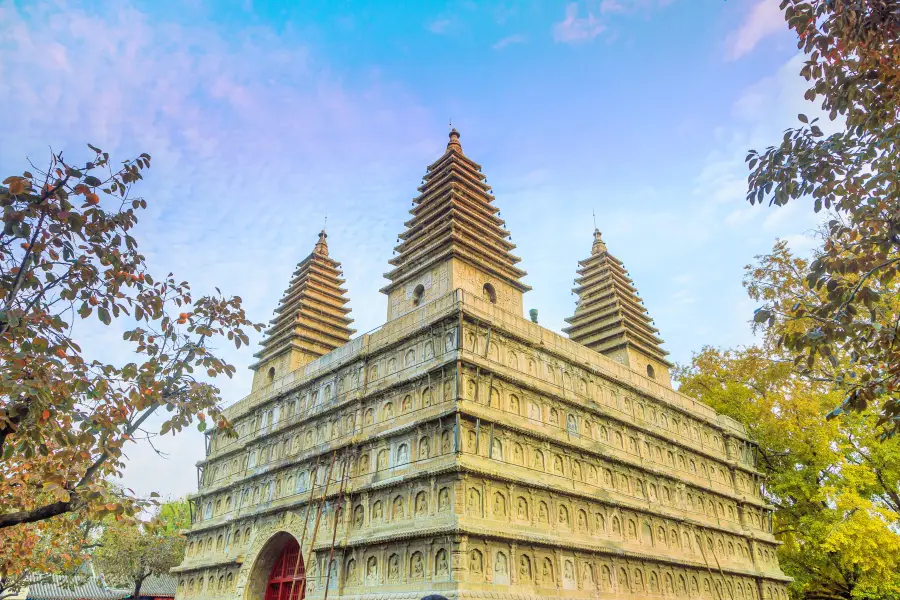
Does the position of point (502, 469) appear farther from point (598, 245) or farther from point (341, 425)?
point (598, 245)

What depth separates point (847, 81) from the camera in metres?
8.83

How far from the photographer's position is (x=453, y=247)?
27828 mm

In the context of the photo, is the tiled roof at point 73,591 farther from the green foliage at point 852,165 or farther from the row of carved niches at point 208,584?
the green foliage at point 852,165

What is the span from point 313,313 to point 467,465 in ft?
66.7

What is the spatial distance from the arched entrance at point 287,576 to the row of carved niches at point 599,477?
9.88 meters

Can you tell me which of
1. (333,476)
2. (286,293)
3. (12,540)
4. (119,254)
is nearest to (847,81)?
(119,254)

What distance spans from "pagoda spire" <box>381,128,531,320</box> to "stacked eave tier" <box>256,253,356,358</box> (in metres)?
8.47

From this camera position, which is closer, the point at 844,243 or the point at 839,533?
the point at 844,243

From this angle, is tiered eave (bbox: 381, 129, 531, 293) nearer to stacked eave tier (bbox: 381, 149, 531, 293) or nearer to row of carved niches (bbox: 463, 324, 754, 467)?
stacked eave tier (bbox: 381, 149, 531, 293)

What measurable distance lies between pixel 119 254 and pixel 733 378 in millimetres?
36961

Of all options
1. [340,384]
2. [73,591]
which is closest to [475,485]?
[340,384]

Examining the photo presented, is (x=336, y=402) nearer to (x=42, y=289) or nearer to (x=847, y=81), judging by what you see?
(x=42, y=289)

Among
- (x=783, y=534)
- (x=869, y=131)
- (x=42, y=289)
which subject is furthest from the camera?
(x=783, y=534)

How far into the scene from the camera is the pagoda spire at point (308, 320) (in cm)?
3612
